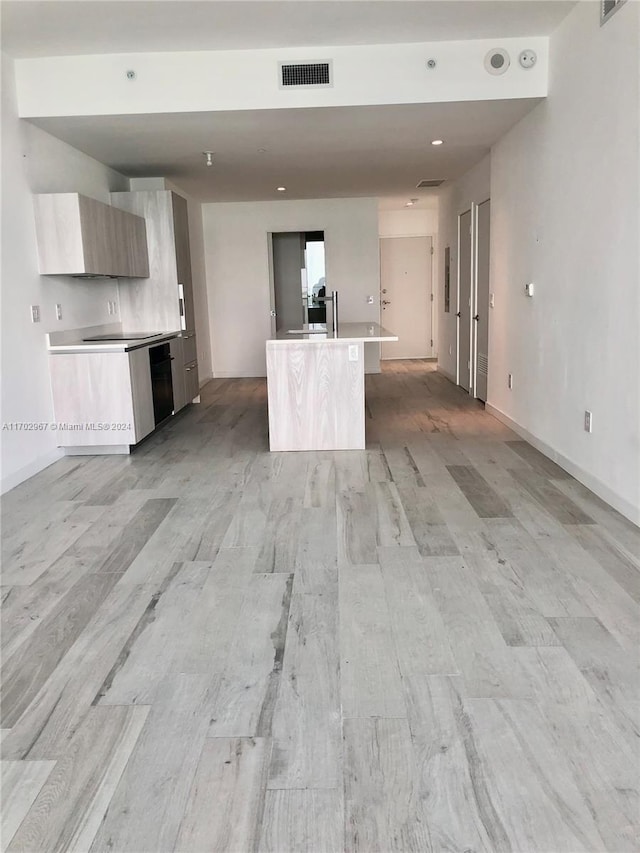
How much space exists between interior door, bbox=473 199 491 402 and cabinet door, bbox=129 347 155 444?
3341 millimetres

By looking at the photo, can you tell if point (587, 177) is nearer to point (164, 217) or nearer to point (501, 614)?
point (501, 614)

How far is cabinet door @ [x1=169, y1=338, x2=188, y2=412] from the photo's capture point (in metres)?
6.45

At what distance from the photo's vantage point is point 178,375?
662 centimetres

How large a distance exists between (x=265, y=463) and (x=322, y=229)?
5488 mm

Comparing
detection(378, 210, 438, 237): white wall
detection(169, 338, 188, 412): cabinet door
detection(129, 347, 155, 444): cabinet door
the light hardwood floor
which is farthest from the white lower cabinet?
detection(378, 210, 438, 237): white wall

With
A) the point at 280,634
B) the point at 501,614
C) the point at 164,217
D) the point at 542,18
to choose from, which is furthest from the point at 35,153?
the point at 501,614

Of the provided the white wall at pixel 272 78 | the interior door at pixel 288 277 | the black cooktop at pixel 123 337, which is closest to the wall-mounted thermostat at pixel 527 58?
the white wall at pixel 272 78

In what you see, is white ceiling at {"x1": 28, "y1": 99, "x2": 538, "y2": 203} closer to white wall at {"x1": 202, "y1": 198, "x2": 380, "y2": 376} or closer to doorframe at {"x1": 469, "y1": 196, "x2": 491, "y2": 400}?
doorframe at {"x1": 469, "y1": 196, "x2": 491, "y2": 400}

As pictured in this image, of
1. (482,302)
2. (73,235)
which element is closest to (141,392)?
(73,235)

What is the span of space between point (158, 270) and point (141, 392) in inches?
76.4

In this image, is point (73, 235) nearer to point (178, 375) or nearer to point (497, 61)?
point (178, 375)

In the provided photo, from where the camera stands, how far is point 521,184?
5203 mm

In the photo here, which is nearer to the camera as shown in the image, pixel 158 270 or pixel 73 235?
pixel 73 235

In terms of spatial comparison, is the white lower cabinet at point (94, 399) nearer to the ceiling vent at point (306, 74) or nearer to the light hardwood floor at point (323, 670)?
the light hardwood floor at point (323, 670)
